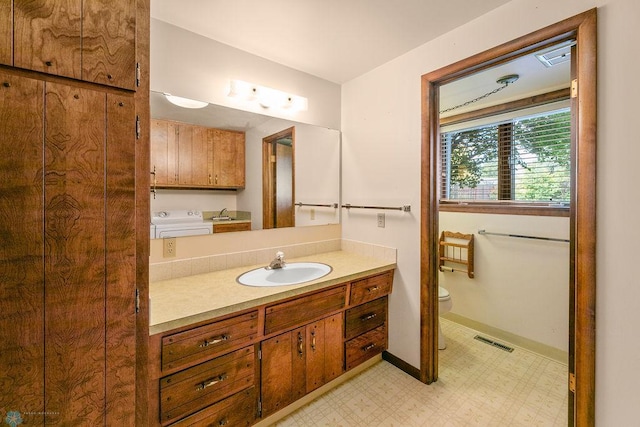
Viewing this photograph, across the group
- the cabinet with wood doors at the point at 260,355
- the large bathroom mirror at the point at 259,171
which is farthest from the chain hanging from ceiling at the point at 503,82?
the cabinet with wood doors at the point at 260,355

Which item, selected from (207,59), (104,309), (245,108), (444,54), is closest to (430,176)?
(444,54)

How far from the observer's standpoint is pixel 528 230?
229 cm

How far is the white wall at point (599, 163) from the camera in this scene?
45.1 inches

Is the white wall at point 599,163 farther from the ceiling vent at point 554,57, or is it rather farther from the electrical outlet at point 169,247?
the electrical outlet at point 169,247

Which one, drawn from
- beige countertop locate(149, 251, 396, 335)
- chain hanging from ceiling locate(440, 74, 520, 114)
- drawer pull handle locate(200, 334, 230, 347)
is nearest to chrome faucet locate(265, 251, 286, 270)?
beige countertop locate(149, 251, 396, 335)

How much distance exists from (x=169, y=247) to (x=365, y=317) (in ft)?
4.49

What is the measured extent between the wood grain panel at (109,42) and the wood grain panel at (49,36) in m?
0.02

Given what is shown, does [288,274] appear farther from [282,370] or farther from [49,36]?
[49,36]

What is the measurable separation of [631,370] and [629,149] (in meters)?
0.92

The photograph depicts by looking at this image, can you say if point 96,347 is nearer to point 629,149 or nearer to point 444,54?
point 629,149

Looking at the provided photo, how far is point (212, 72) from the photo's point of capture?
1774 millimetres

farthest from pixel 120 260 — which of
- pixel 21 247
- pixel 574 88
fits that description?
pixel 574 88

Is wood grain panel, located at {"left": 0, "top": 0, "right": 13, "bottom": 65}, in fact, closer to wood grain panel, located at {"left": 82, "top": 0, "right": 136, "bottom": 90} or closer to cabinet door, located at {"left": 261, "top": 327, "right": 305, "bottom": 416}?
wood grain panel, located at {"left": 82, "top": 0, "right": 136, "bottom": 90}

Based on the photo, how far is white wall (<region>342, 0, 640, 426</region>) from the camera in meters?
1.15
